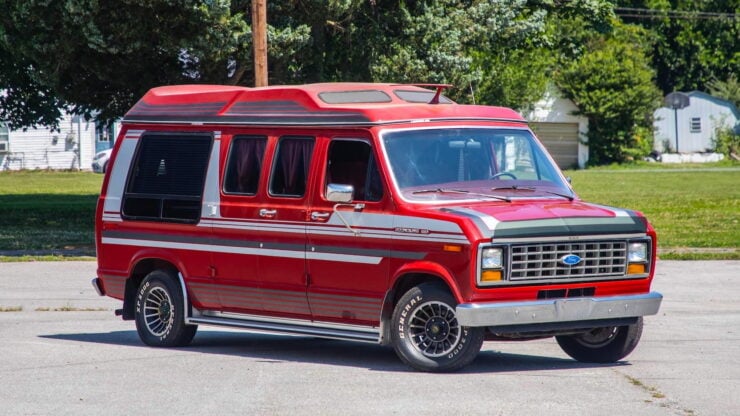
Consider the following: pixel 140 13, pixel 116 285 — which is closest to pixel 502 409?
pixel 116 285

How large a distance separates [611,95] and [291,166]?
64610mm

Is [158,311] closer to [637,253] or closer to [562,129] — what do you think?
[637,253]

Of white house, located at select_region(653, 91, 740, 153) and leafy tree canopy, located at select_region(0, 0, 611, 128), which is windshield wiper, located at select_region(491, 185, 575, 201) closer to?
leafy tree canopy, located at select_region(0, 0, 611, 128)

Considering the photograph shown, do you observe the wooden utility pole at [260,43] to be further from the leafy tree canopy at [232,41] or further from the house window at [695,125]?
the house window at [695,125]

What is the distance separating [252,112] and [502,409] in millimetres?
4176

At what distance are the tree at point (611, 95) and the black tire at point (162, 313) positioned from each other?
203 feet

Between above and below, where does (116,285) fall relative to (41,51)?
below

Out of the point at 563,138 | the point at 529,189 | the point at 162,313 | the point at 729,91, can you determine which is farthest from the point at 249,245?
the point at 729,91

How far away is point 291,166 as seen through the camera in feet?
37.5

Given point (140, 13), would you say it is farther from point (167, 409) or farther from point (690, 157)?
point (690, 157)

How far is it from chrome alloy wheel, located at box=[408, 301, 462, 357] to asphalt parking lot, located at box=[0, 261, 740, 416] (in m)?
0.24

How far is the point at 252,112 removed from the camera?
38.7 feet

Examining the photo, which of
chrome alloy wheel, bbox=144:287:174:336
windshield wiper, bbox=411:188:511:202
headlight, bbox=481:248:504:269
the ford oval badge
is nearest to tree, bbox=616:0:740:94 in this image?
A: chrome alloy wheel, bbox=144:287:174:336

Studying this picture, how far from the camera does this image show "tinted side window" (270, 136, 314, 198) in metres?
11.3
